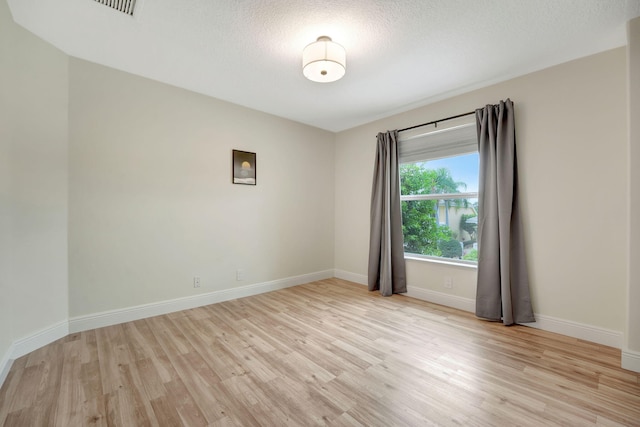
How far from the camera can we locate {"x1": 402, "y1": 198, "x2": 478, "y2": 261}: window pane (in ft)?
10.1

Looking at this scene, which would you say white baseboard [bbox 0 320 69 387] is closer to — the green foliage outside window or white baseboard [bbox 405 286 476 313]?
white baseboard [bbox 405 286 476 313]

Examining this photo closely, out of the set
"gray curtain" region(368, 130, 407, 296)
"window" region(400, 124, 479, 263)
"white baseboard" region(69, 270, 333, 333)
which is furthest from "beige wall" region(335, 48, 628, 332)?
"white baseboard" region(69, 270, 333, 333)

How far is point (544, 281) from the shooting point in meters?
2.48

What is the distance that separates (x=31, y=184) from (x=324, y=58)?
256 centimetres

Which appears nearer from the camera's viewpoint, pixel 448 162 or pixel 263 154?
pixel 448 162

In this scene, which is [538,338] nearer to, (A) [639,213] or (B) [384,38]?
(A) [639,213]

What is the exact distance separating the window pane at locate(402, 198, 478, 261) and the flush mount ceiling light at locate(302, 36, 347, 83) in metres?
2.11

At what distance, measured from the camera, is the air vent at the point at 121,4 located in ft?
5.79

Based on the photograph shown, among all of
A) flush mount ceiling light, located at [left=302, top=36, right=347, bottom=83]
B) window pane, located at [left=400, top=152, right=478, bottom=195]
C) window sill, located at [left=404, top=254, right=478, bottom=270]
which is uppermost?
flush mount ceiling light, located at [left=302, top=36, right=347, bottom=83]

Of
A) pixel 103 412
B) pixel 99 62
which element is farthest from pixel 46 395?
pixel 99 62

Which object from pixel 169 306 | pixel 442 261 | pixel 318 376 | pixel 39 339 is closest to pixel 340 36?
pixel 318 376

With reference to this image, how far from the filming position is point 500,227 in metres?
2.61

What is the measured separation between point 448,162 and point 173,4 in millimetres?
3103

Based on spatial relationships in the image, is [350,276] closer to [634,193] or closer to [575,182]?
[575,182]
